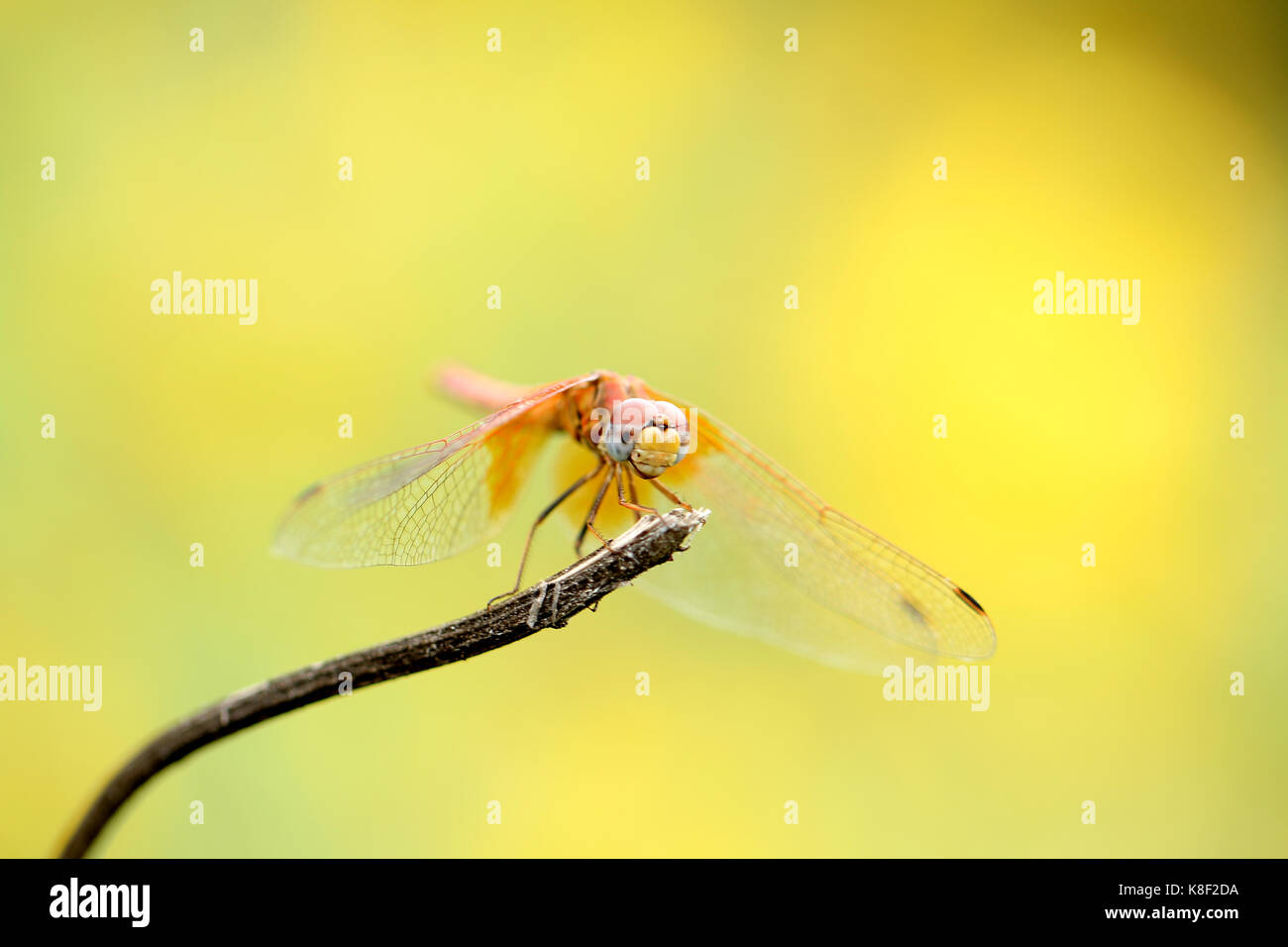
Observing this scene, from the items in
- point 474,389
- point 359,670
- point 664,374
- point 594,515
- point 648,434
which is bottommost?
point 359,670

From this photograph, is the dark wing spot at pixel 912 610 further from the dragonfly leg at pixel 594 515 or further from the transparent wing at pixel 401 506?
the transparent wing at pixel 401 506

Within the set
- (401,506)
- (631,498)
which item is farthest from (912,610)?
(401,506)

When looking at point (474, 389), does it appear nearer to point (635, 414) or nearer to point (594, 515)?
point (594, 515)

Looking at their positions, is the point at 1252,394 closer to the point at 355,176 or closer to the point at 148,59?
the point at 355,176

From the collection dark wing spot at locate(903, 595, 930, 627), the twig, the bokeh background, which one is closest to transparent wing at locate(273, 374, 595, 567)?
the twig

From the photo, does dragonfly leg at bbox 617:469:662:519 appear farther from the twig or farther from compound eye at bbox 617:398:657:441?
the twig

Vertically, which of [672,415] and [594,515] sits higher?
[672,415]

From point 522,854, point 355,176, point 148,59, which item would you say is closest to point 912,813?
point 522,854
